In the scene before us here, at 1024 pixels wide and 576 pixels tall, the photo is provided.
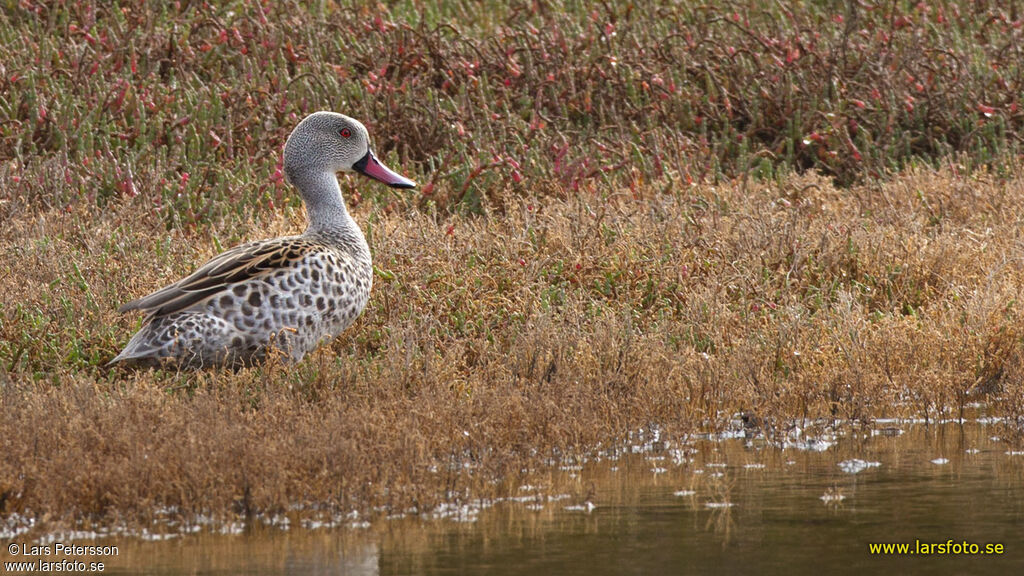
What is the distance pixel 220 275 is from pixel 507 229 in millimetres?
2914

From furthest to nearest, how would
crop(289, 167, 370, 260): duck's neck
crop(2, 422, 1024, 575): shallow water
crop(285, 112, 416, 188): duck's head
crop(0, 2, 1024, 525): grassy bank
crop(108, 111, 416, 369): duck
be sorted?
crop(285, 112, 416, 188): duck's head → crop(289, 167, 370, 260): duck's neck → crop(108, 111, 416, 369): duck → crop(0, 2, 1024, 525): grassy bank → crop(2, 422, 1024, 575): shallow water

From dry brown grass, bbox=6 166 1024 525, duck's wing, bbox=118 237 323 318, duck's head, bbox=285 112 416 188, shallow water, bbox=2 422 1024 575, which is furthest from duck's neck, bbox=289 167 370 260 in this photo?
shallow water, bbox=2 422 1024 575

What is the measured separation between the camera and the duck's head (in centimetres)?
788

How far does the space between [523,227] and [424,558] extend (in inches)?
184

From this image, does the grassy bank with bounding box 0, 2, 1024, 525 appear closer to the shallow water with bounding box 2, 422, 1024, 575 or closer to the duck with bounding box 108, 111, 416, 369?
the duck with bounding box 108, 111, 416, 369

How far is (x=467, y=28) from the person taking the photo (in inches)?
563

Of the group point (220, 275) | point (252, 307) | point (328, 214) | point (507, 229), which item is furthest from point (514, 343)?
point (507, 229)

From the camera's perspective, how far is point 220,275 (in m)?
7.03

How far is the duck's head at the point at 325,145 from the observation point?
7.88 meters

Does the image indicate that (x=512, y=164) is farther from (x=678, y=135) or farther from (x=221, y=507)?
(x=221, y=507)

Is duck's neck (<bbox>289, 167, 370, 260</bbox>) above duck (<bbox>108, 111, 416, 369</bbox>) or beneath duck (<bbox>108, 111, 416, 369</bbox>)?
above

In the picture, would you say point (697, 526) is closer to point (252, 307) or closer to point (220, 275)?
point (252, 307)

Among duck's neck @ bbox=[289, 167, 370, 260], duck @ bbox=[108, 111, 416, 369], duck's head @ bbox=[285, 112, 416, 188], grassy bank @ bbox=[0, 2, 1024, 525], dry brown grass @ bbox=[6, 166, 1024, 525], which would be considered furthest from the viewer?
Result: duck's head @ bbox=[285, 112, 416, 188]

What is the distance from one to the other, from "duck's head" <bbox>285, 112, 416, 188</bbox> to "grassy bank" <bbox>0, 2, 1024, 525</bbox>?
0.72 m
